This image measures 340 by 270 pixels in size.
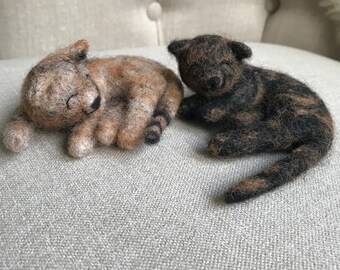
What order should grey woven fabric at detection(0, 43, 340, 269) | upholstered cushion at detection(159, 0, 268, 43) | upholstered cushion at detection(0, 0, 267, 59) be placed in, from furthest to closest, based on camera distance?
upholstered cushion at detection(159, 0, 268, 43), upholstered cushion at detection(0, 0, 267, 59), grey woven fabric at detection(0, 43, 340, 269)

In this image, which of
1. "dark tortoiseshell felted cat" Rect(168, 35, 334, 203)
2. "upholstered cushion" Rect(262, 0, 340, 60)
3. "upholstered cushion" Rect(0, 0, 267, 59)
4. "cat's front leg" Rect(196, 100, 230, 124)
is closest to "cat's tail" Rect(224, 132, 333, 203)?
"dark tortoiseshell felted cat" Rect(168, 35, 334, 203)

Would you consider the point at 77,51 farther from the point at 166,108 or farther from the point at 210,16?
the point at 210,16

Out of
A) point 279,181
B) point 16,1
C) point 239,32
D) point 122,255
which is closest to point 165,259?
point 122,255

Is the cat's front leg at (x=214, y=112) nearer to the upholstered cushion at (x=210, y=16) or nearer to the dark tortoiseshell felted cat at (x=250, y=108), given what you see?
the dark tortoiseshell felted cat at (x=250, y=108)

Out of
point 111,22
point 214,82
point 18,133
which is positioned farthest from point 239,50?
point 111,22

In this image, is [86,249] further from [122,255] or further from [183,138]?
[183,138]

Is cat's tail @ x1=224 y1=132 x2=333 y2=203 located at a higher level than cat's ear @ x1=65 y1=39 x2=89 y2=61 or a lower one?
lower

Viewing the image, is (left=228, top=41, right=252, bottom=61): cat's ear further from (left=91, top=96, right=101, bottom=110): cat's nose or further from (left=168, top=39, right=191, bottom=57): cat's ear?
(left=91, top=96, right=101, bottom=110): cat's nose
